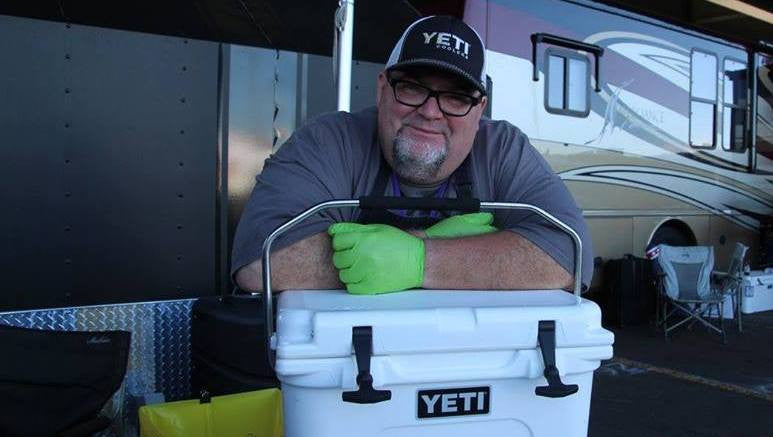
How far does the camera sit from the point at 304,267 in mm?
1411

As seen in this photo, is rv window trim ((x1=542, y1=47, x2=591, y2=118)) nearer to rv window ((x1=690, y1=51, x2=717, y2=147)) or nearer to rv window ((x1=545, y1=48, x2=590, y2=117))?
rv window ((x1=545, y1=48, x2=590, y2=117))

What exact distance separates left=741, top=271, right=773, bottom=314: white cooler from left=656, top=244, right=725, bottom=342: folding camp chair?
1.07 meters

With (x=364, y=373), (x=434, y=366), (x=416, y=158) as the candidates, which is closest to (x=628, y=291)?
(x=416, y=158)

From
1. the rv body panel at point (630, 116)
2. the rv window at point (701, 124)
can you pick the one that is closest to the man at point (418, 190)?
the rv body panel at point (630, 116)

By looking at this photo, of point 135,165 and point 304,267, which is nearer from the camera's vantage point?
point 304,267

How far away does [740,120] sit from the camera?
23.2ft

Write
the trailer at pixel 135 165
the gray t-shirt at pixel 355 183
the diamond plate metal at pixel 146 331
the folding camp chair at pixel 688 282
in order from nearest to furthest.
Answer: the gray t-shirt at pixel 355 183, the diamond plate metal at pixel 146 331, the trailer at pixel 135 165, the folding camp chair at pixel 688 282

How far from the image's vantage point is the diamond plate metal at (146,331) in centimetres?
220

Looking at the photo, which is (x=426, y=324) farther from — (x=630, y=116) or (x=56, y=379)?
(x=630, y=116)

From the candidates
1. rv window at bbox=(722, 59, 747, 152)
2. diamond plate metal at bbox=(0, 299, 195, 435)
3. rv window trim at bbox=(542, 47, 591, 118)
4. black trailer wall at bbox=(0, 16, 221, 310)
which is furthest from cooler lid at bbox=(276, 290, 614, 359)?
rv window at bbox=(722, 59, 747, 152)

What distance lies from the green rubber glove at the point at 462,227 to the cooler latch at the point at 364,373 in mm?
461

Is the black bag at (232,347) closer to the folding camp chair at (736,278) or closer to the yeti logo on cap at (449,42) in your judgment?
the yeti logo on cap at (449,42)

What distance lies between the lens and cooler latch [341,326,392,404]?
3.46 ft

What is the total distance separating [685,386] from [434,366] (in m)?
3.52
